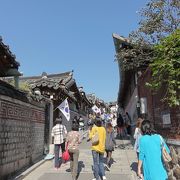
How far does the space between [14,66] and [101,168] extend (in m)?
5.56

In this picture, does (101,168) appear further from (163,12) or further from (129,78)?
(129,78)

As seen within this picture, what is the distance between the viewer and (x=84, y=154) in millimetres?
16344

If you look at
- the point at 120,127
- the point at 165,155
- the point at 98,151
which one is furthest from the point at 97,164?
the point at 120,127

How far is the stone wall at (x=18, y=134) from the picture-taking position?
9648 millimetres

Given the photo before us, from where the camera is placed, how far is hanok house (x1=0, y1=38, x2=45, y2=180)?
9695 mm

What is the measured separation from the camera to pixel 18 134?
11.0m

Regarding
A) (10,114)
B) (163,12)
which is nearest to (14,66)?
(10,114)

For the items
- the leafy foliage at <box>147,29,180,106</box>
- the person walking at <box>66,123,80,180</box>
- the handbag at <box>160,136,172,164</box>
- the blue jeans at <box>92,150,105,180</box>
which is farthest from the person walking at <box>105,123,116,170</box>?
the handbag at <box>160,136,172,164</box>

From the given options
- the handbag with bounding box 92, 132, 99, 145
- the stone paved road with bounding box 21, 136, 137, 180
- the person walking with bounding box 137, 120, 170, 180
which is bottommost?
the stone paved road with bounding box 21, 136, 137, 180

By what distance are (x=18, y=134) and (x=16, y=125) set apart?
38 centimetres

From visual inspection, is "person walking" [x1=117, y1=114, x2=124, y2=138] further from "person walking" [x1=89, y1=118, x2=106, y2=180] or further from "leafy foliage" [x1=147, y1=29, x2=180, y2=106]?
"leafy foliage" [x1=147, y1=29, x2=180, y2=106]

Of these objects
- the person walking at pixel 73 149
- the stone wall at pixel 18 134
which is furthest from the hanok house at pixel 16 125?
the person walking at pixel 73 149

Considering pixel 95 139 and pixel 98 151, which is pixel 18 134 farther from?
pixel 98 151

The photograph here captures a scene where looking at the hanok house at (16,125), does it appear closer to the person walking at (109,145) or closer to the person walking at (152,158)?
the person walking at (109,145)
